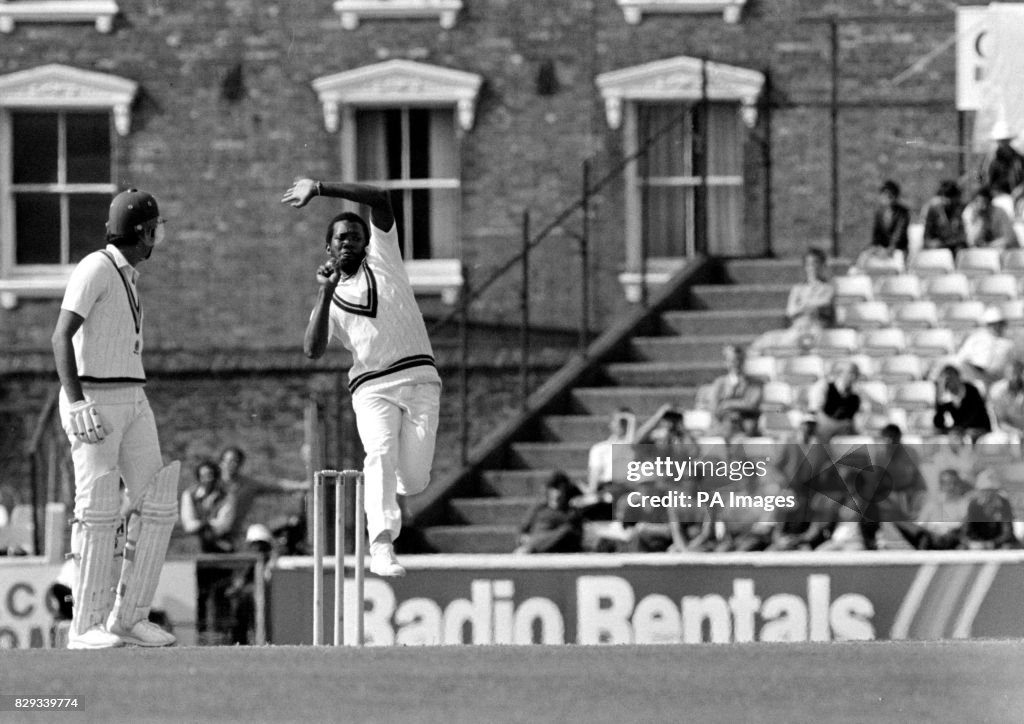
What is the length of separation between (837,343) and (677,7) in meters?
5.26

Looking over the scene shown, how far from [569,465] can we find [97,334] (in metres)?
9.04

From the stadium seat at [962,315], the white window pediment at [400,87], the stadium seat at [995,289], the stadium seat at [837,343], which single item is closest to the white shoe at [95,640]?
the stadium seat at [837,343]

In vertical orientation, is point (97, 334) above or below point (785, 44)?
below

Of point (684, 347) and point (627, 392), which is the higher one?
point (684, 347)

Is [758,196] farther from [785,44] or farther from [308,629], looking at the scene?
[308,629]

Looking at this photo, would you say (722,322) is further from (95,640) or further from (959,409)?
(95,640)

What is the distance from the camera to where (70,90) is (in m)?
23.3

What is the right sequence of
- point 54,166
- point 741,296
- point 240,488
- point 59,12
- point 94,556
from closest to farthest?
point 94,556 < point 240,488 < point 741,296 < point 59,12 < point 54,166

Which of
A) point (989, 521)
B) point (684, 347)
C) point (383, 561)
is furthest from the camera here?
point (684, 347)

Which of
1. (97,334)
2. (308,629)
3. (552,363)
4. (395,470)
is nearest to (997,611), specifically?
(308,629)

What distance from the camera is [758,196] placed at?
22.8m

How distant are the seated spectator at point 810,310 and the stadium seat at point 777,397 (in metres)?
0.67

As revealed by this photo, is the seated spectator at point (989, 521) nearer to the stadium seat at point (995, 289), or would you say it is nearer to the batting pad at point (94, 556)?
the stadium seat at point (995, 289)

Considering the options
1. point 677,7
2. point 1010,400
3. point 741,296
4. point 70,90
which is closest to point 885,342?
point 1010,400
